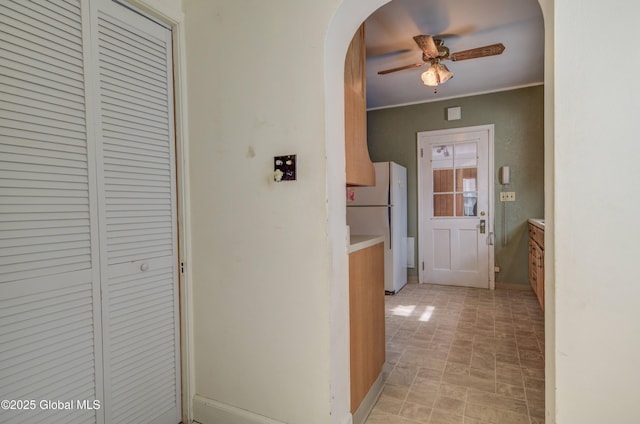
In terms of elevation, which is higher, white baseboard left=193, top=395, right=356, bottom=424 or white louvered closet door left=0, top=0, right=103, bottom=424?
white louvered closet door left=0, top=0, right=103, bottom=424

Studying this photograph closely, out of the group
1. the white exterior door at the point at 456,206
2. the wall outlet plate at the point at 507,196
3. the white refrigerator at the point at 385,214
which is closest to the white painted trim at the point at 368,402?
the white refrigerator at the point at 385,214

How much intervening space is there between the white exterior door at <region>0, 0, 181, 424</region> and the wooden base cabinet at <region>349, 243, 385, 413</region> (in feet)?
3.19

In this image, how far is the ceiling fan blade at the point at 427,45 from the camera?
255cm

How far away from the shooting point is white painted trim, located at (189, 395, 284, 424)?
5.10 ft

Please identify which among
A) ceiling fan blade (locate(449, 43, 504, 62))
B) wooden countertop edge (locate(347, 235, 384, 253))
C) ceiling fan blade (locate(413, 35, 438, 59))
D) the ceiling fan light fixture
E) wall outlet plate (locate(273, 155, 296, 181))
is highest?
ceiling fan blade (locate(413, 35, 438, 59))

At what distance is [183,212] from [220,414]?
110cm

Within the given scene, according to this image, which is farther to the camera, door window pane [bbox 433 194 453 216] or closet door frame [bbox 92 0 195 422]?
door window pane [bbox 433 194 453 216]

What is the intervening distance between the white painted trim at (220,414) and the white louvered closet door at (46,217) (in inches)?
20.5

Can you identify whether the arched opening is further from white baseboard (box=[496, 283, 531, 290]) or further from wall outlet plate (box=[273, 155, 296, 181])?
white baseboard (box=[496, 283, 531, 290])

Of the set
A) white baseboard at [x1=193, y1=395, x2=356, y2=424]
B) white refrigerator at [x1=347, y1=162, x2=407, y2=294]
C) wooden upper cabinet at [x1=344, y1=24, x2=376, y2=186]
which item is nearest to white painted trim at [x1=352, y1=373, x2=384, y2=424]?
white baseboard at [x1=193, y1=395, x2=356, y2=424]

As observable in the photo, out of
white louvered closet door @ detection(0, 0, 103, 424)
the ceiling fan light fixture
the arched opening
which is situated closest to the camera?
white louvered closet door @ detection(0, 0, 103, 424)

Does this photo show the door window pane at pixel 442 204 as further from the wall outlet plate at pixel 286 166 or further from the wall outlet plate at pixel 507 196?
the wall outlet plate at pixel 286 166

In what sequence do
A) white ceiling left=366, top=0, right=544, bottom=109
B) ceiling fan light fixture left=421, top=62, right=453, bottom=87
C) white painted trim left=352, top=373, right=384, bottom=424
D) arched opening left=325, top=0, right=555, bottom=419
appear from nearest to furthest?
arched opening left=325, top=0, right=555, bottom=419
white painted trim left=352, top=373, right=384, bottom=424
white ceiling left=366, top=0, right=544, bottom=109
ceiling fan light fixture left=421, top=62, right=453, bottom=87

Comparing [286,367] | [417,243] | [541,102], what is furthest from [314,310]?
[541,102]
